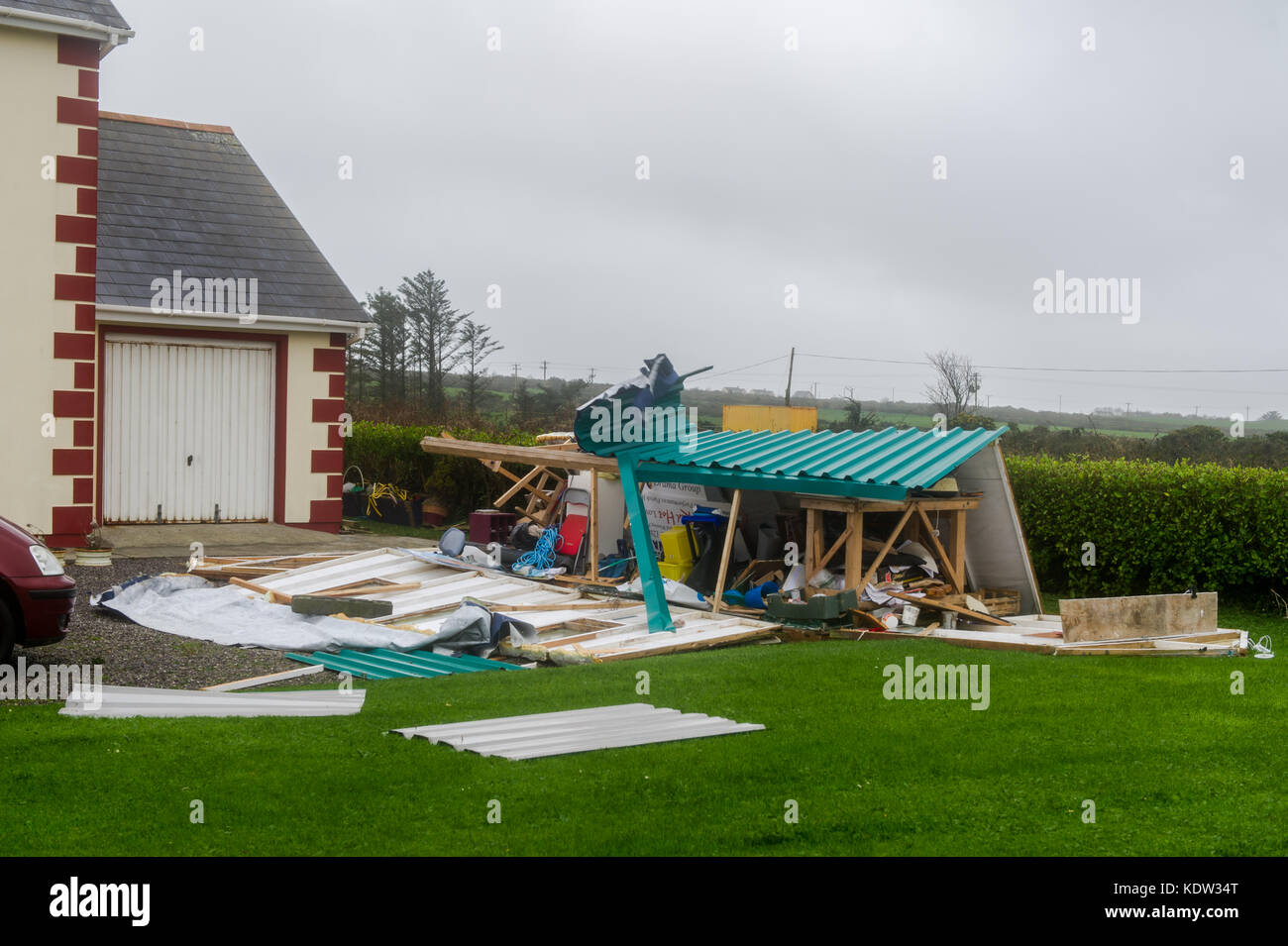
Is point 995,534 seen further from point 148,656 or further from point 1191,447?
point 1191,447

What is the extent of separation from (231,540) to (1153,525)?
12931 millimetres

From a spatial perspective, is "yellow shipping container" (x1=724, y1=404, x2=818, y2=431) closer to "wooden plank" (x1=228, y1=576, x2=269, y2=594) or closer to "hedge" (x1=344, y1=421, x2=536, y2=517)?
"hedge" (x1=344, y1=421, x2=536, y2=517)

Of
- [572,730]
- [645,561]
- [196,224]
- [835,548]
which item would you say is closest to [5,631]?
[572,730]

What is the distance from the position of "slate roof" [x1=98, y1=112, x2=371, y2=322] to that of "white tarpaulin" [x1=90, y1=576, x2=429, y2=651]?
656 centimetres

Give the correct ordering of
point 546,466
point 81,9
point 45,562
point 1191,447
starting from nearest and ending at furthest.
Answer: point 45,562, point 81,9, point 546,466, point 1191,447

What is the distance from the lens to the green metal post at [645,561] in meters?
12.7

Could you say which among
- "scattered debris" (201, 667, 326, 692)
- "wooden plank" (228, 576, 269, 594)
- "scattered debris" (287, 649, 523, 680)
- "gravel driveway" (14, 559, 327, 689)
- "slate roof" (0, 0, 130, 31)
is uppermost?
"slate roof" (0, 0, 130, 31)

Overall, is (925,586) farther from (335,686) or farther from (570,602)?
(335,686)

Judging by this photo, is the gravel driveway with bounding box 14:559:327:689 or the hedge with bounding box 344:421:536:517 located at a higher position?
the hedge with bounding box 344:421:536:517

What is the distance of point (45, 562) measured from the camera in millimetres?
9609

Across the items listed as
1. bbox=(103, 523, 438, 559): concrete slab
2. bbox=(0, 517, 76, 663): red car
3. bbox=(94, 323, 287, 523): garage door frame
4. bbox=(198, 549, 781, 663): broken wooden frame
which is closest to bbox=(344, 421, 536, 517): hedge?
bbox=(103, 523, 438, 559): concrete slab

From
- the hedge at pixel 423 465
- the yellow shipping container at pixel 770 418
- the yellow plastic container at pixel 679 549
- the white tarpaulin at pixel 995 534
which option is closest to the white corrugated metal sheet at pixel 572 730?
Result: the yellow plastic container at pixel 679 549

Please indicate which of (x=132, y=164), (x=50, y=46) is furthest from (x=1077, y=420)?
(x=50, y=46)

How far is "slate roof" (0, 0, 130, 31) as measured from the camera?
16.3 meters
